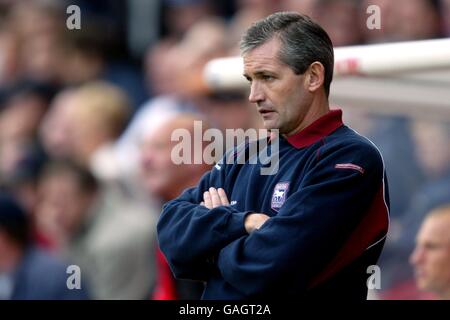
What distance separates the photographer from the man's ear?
372 centimetres

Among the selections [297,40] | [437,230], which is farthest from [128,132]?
[297,40]

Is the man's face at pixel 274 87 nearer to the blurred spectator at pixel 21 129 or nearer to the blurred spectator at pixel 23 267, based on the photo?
the blurred spectator at pixel 23 267

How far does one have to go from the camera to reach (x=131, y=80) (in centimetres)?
923

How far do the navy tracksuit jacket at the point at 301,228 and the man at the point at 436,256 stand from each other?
4.79ft

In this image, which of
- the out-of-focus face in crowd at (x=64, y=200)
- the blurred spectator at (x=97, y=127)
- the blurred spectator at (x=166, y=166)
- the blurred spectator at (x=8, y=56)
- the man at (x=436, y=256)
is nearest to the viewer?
the man at (x=436, y=256)

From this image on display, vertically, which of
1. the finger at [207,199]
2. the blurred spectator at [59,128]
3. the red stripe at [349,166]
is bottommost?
the blurred spectator at [59,128]

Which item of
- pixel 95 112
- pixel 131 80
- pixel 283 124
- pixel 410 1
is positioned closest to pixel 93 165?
pixel 95 112

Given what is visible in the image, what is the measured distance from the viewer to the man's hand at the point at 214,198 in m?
3.87

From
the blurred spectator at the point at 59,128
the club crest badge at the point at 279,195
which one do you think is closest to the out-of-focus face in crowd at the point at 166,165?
the blurred spectator at the point at 59,128

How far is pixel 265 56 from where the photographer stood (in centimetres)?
371

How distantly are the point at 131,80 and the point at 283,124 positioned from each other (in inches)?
219

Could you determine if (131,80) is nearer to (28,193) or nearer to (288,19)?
(28,193)

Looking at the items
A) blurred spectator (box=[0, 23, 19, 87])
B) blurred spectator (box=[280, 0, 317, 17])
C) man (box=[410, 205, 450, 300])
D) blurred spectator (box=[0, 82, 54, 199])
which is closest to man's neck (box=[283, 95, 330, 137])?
man (box=[410, 205, 450, 300])

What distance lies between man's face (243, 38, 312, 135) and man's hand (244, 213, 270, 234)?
0.28 metres
